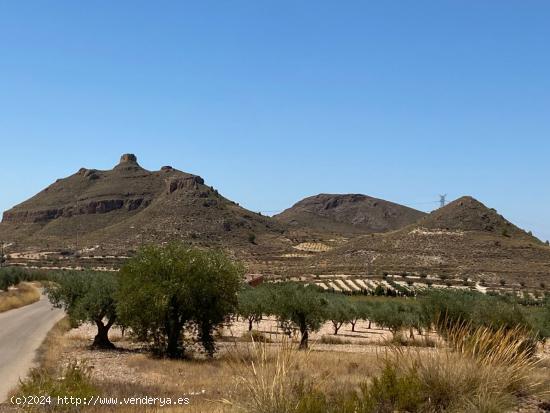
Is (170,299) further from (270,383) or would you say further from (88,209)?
(88,209)

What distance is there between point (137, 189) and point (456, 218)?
92036 millimetres

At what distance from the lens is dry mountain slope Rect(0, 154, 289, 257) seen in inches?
5283

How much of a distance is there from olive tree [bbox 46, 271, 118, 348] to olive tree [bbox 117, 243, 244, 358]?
2248mm

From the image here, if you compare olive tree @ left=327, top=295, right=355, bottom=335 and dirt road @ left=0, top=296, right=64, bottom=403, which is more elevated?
olive tree @ left=327, top=295, right=355, bottom=335

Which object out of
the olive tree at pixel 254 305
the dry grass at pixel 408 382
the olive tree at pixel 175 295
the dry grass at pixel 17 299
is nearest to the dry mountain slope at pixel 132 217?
the dry grass at pixel 17 299

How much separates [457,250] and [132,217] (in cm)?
7833

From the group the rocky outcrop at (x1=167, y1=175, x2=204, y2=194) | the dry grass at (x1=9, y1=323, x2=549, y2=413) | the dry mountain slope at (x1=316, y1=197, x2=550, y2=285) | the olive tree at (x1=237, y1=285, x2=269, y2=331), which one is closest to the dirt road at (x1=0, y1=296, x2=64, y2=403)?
the dry grass at (x1=9, y1=323, x2=549, y2=413)

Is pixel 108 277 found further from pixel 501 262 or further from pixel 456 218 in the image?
pixel 456 218

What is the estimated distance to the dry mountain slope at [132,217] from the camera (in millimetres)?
134200

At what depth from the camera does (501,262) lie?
354 ft

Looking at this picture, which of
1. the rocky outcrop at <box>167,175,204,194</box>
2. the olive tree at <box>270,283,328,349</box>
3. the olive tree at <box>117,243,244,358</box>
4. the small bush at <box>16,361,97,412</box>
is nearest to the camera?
the small bush at <box>16,361,97,412</box>

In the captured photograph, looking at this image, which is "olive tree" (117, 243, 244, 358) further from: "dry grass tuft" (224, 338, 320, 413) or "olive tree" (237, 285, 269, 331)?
"dry grass tuft" (224, 338, 320, 413)

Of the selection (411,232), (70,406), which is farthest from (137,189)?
(70,406)

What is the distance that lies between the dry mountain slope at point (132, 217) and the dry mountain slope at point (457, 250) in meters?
25.2
